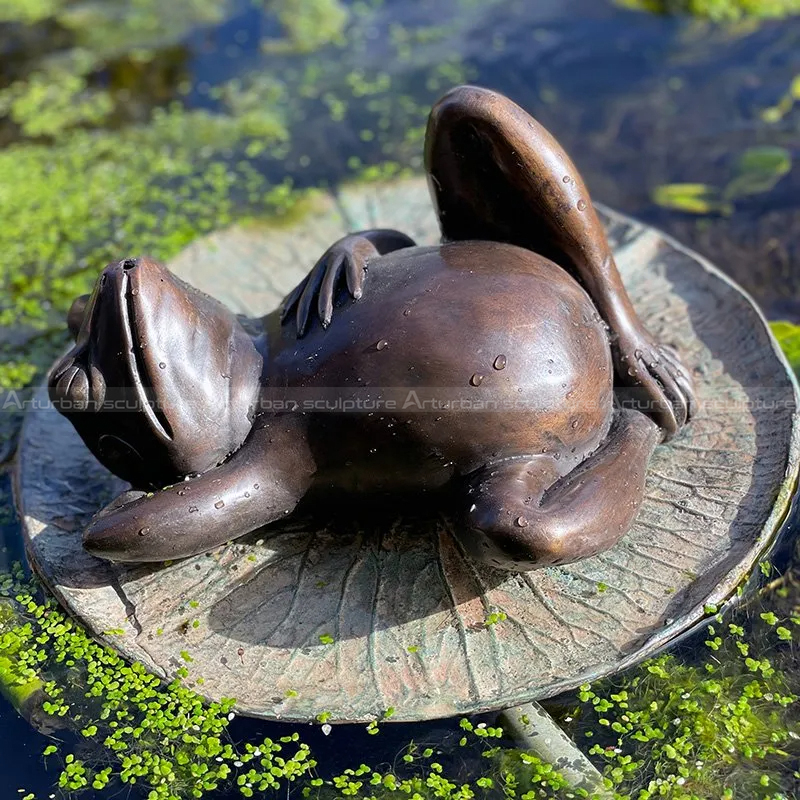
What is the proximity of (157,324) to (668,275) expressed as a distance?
153cm

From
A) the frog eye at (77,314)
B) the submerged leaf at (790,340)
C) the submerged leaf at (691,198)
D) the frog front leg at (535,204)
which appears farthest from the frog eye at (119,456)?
the submerged leaf at (691,198)

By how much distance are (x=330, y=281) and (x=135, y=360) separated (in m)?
0.45

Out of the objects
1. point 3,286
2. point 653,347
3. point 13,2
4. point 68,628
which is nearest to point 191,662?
point 68,628

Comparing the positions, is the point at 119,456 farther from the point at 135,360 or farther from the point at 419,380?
the point at 419,380

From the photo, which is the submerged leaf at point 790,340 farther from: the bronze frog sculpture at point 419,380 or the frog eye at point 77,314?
the frog eye at point 77,314

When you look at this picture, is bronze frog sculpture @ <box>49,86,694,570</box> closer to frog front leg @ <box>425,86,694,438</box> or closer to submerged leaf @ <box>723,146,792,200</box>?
frog front leg @ <box>425,86,694,438</box>

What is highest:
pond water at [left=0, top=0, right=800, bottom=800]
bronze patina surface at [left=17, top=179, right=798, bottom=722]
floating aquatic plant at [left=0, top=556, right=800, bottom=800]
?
pond water at [left=0, top=0, right=800, bottom=800]

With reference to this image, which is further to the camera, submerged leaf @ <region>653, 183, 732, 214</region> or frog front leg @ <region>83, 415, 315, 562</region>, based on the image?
submerged leaf @ <region>653, 183, 732, 214</region>

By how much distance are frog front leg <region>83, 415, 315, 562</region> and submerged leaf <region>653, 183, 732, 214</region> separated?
2.12 meters

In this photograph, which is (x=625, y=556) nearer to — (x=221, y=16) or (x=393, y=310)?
(x=393, y=310)

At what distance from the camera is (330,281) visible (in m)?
2.11

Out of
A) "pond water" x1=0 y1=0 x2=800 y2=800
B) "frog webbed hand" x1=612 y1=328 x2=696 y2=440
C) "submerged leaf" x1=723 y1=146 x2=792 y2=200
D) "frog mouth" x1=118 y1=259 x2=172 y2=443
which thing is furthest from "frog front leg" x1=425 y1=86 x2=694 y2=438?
"submerged leaf" x1=723 y1=146 x2=792 y2=200

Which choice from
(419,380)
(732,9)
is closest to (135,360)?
(419,380)

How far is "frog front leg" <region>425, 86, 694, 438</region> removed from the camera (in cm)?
209
